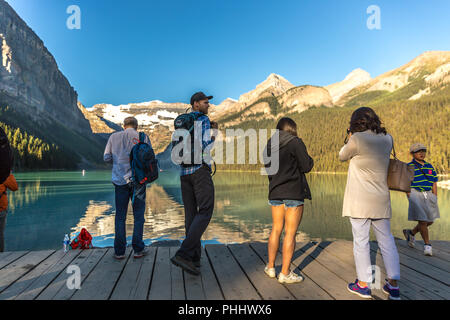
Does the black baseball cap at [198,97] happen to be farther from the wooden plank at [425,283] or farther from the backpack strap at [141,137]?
the wooden plank at [425,283]

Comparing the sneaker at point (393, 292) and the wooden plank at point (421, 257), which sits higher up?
the sneaker at point (393, 292)

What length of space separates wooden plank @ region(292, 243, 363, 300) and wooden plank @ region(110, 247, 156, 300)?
259 centimetres

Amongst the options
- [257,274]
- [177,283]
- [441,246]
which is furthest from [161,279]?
[441,246]

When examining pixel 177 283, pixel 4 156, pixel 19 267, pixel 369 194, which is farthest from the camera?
pixel 19 267

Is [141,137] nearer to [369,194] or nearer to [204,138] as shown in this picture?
[204,138]

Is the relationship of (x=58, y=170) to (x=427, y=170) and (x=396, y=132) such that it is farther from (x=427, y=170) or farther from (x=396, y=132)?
(x=396, y=132)

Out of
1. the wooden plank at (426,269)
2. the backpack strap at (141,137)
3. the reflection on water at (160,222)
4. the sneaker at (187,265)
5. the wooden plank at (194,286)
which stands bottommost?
the reflection on water at (160,222)

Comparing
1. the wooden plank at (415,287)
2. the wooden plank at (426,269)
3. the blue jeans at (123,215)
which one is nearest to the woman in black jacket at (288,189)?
the wooden plank at (415,287)

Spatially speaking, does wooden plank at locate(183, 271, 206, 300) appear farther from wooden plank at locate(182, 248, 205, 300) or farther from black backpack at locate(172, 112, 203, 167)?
black backpack at locate(172, 112, 203, 167)

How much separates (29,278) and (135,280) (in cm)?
167

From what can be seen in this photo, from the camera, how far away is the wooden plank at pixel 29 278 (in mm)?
4055

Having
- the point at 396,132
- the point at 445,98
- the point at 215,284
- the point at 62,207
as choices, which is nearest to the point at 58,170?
the point at 62,207

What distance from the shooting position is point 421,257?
612 centimetres

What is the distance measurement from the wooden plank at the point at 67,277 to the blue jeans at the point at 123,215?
1.68 ft
